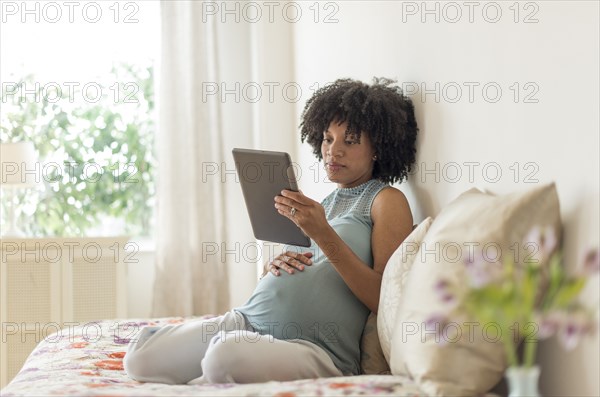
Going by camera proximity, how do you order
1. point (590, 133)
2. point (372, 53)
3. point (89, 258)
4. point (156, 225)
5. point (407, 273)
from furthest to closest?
point (156, 225) < point (89, 258) < point (372, 53) < point (407, 273) < point (590, 133)

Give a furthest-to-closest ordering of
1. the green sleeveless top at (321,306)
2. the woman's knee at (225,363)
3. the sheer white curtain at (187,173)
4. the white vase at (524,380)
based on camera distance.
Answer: the sheer white curtain at (187,173) → the green sleeveless top at (321,306) → the woman's knee at (225,363) → the white vase at (524,380)

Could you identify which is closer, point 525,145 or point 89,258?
point 525,145

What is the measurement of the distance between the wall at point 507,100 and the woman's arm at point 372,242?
0.49 ft

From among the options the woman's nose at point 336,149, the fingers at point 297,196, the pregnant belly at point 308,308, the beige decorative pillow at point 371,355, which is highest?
the woman's nose at point 336,149

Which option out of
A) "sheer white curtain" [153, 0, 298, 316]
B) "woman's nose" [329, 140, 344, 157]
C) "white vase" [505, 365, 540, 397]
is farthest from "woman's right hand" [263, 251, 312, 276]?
"sheer white curtain" [153, 0, 298, 316]

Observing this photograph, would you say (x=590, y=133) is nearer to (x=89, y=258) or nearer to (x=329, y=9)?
(x=329, y=9)

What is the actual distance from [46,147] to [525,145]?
10.9 ft

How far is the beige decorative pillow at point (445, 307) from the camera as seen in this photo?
1495mm

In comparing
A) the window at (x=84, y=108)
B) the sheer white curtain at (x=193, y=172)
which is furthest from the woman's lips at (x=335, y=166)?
the window at (x=84, y=108)

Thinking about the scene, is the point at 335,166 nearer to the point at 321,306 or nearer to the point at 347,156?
the point at 347,156

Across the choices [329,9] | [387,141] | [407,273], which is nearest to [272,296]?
[407,273]

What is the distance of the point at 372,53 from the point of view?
281 centimetres

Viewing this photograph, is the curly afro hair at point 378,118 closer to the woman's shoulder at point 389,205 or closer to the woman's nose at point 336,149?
the woman's nose at point 336,149

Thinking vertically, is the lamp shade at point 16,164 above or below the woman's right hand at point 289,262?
above
